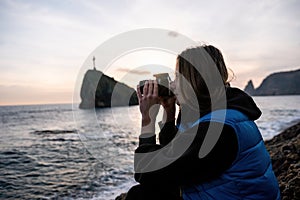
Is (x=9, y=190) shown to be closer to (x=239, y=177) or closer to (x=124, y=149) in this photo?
(x=124, y=149)

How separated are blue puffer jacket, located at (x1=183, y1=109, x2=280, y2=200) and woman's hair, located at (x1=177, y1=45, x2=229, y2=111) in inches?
8.2

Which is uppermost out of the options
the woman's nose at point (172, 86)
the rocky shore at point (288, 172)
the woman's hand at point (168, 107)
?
the woman's nose at point (172, 86)

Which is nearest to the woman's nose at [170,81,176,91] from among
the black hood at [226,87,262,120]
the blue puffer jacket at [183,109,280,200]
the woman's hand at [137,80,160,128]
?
the woman's hand at [137,80,160,128]

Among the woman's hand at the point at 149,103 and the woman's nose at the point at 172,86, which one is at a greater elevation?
the woman's nose at the point at 172,86

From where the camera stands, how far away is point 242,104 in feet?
5.78

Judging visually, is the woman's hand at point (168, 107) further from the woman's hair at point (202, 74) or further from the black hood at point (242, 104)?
the black hood at point (242, 104)

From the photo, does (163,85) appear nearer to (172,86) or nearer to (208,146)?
(172,86)

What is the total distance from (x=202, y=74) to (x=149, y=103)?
52 cm

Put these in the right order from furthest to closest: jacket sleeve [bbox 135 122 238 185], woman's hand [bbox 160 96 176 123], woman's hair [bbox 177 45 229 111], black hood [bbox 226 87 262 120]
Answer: woman's hand [bbox 160 96 176 123] < woman's hair [bbox 177 45 229 111] < black hood [bbox 226 87 262 120] < jacket sleeve [bbox 135 122 238 185]

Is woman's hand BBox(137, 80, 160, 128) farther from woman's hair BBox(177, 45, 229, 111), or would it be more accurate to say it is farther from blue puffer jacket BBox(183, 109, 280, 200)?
blue puffer jacket BBox(183, 109, 280, 200)

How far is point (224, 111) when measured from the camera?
1.63m

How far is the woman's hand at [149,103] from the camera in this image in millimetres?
2115

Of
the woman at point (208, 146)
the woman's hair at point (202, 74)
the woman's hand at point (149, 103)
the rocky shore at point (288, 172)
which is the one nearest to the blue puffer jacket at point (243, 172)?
the woman at point (208, 146)

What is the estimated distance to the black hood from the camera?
172 cm
